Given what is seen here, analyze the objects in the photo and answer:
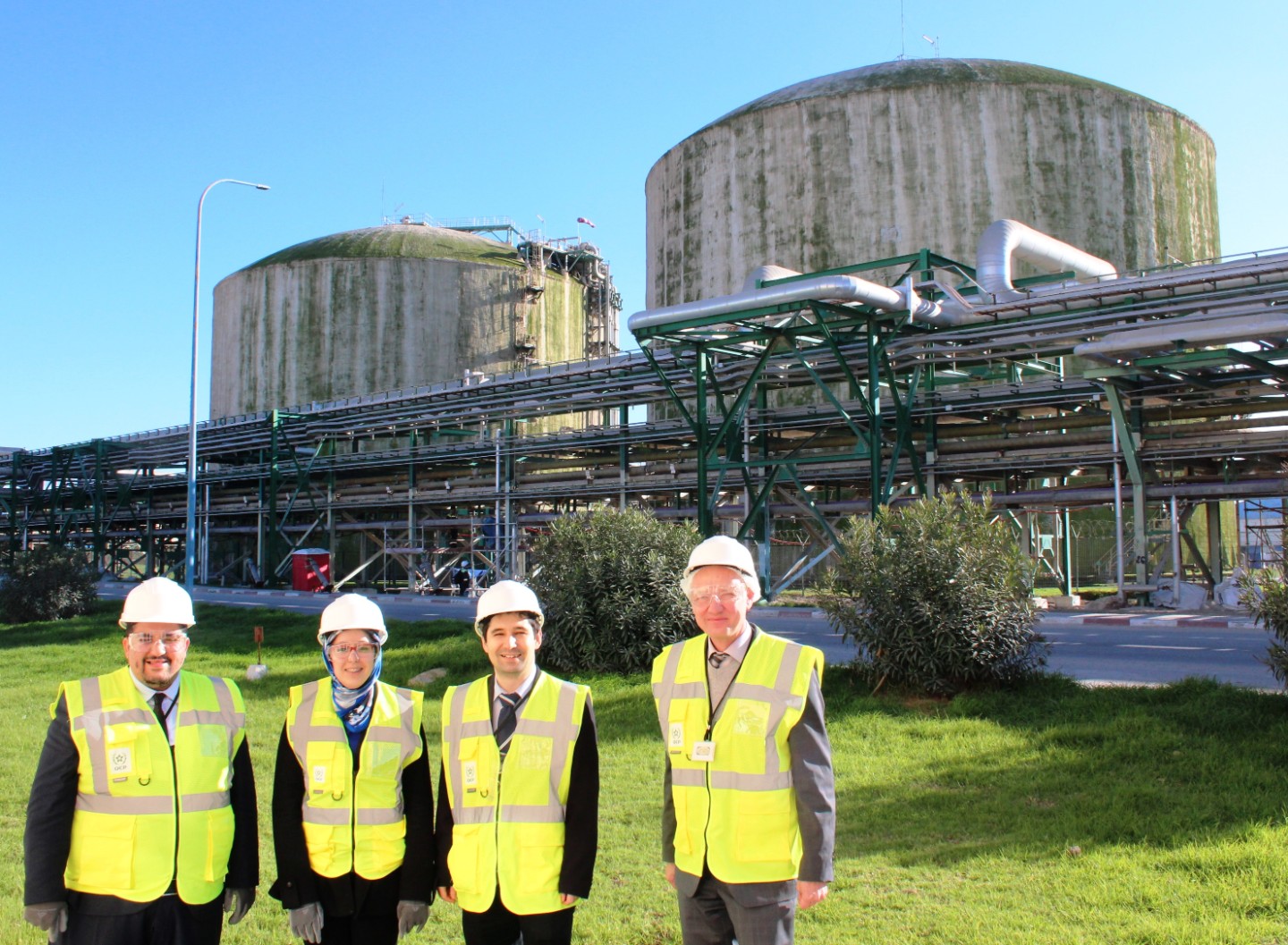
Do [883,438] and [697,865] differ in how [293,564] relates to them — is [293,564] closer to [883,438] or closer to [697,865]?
[883,438]

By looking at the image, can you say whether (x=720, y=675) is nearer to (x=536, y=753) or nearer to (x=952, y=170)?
(x=536, y=753)

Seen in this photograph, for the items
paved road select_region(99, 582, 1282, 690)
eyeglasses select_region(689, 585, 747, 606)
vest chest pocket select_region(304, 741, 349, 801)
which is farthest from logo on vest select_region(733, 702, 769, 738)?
paved road select_region(99, 582, 1282, 690)

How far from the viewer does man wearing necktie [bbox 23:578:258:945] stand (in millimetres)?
3787

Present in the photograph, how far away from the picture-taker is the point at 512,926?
12.9 feet

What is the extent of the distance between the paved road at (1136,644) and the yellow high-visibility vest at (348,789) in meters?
8.69

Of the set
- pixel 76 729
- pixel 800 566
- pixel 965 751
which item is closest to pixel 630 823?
pixel 965 751

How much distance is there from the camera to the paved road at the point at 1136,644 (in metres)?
11.5

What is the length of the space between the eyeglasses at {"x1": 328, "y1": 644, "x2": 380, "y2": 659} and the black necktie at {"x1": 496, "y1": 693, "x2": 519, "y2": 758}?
0.51 metres

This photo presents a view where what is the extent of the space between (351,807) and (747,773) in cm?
144

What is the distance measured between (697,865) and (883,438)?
22052 mm

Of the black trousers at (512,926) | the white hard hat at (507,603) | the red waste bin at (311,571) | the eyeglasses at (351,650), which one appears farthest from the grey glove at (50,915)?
the red waste bin at (311,571)

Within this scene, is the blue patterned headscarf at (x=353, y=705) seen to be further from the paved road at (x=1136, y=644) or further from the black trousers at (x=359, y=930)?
the paved road at (x=1136, y=644)

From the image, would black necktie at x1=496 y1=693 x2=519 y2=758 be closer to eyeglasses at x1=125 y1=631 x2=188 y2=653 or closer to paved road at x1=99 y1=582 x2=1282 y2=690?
eyeglasses at x1=125 y1=631 x2=188 y2=653

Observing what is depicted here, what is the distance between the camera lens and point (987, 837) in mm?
6594
